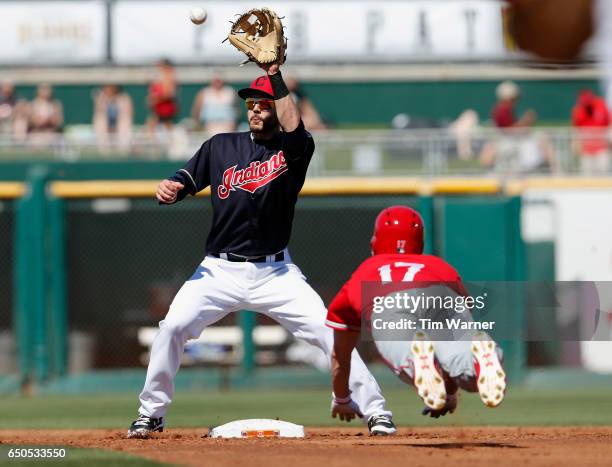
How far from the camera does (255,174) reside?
729cm

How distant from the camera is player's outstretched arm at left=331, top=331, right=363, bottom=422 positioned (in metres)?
6.63

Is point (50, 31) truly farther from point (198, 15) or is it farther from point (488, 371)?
point (488, 371)

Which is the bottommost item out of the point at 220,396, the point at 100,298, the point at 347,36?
the point at 220,396

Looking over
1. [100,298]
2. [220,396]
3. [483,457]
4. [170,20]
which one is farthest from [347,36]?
[483,457]

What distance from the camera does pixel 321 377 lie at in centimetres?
1312

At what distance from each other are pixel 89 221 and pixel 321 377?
9.87ft

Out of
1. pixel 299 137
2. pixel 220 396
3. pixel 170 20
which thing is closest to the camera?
pixel 299 137

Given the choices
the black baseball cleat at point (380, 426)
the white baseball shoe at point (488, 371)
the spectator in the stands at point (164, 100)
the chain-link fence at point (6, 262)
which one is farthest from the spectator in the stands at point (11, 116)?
the white baseball shoe at point (488, 371)

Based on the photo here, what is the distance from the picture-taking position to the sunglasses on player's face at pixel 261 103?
7.23 metres

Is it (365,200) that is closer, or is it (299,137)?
(299,137)

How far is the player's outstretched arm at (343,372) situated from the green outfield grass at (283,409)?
78.8 inches

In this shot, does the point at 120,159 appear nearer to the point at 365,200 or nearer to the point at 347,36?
the point at 365,200

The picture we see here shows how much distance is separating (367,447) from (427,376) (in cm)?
62

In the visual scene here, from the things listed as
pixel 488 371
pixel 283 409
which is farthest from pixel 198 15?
pixel 283 409
